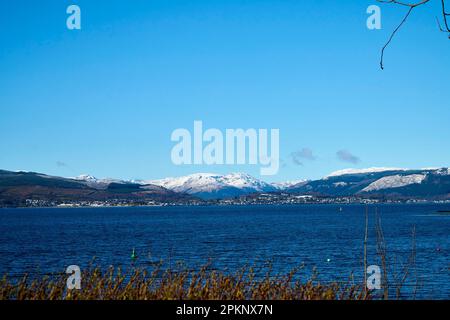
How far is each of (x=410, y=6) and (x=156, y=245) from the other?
87.3 metres

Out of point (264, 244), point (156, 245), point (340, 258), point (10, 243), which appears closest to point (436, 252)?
point (340, 258)

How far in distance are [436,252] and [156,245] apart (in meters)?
40.2

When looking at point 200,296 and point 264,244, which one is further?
point 264,244

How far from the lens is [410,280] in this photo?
48.8 m

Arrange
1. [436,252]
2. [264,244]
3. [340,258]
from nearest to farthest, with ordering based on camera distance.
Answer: [340,258]
[436,252]
[264,244]

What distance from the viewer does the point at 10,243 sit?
10112cm
